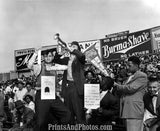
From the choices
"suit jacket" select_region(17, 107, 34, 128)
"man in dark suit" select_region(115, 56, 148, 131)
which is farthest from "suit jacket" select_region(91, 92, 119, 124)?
"suit jacket" select_region(17, 107, 34, 128)

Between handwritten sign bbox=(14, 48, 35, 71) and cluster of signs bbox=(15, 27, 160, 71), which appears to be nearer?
cluster of signs bbox=(15, 27, 160, 71)

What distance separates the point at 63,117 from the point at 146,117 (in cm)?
158

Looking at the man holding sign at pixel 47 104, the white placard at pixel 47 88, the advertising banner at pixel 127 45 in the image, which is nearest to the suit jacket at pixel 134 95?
the man holding sign at pixel 47 104

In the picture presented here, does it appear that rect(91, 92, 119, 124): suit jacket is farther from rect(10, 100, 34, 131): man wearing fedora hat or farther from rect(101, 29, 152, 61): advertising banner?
rect(101, 29, 152, 61): advertising banner

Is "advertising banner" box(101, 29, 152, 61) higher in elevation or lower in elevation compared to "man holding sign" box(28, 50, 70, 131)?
higher

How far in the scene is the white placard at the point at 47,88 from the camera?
6367 mm

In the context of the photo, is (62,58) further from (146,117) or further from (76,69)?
(146,117)

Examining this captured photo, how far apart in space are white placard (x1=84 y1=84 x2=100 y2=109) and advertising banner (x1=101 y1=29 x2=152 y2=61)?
13974mm

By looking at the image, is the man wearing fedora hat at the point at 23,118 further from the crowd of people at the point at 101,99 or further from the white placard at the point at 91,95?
the white placard at the point at 91,95

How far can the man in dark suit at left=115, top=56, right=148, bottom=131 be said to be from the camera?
5.98 metres

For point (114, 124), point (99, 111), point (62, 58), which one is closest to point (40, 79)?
point (62, 58)

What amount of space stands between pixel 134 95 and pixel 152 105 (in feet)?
1.21

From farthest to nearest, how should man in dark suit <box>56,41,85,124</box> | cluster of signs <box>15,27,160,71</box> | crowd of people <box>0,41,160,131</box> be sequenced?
cluster of signs <box>15,27,160,71</box> < man in dark suit <box>56,41,85,124</box> < crowd of people <box>0,41,160,131</box>

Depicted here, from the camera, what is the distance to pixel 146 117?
601cm
